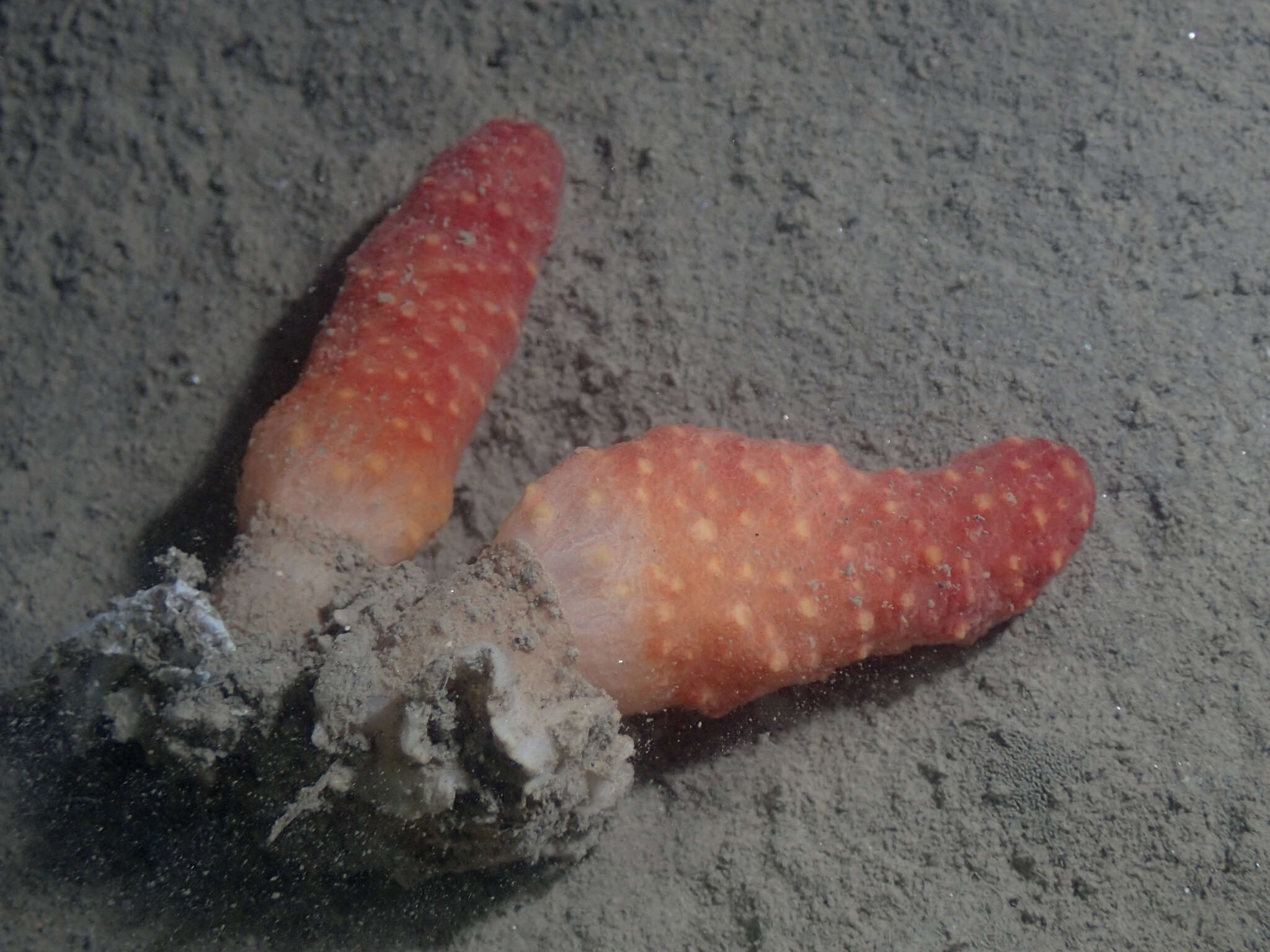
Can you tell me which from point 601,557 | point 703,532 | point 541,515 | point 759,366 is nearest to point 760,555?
point 703,532

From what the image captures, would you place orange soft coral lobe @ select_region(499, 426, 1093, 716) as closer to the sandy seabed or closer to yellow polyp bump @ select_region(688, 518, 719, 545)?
yellow polyp bump @ select_region(688, 518, 719, 545)

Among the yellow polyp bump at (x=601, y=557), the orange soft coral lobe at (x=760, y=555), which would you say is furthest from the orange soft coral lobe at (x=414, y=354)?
the yellow polyp bump at (x=601, y=557)

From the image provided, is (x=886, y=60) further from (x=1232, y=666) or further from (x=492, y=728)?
(x=492, y=728)

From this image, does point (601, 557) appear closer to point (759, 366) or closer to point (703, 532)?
point (703, 532)

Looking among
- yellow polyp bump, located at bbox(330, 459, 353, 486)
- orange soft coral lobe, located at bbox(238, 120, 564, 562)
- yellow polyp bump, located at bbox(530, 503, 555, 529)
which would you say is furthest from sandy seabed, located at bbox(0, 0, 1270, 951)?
yellow polyp bump, located at bbox(530, 503, 555, 529)

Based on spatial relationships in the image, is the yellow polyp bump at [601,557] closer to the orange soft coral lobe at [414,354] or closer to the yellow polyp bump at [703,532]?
the yellow polyp bump at [703,532]

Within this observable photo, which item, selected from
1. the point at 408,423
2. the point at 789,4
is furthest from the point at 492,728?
the point at 789,4
